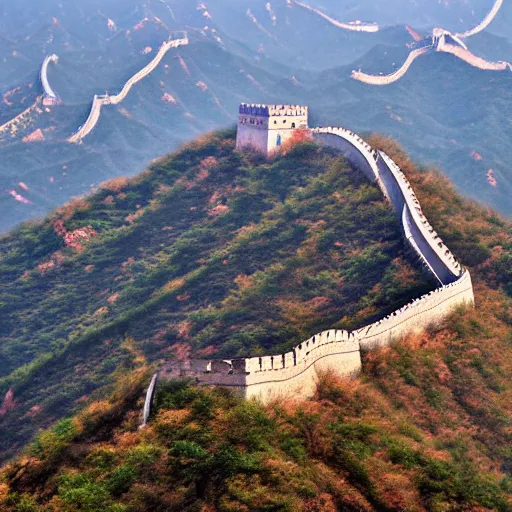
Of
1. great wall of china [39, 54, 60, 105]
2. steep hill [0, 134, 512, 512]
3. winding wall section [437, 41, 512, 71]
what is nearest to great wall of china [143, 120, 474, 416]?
steep hill [0, 134, 512, 512]

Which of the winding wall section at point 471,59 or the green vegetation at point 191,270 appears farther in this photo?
the winding wall section at point 471,59

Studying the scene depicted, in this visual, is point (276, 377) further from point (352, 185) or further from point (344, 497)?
point (352, 185)

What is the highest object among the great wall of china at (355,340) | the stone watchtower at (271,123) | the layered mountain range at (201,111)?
the layered mountain range at (201,111)

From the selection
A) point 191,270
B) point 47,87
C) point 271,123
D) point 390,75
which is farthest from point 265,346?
point 47,87

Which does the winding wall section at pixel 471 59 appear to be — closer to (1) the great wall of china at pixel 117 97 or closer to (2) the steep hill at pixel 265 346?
(1) the great wall of china at pixel 117 97

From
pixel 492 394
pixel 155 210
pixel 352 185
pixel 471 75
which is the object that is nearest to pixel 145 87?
pixel 471 75

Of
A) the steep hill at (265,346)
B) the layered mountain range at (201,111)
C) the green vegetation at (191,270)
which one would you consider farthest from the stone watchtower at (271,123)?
the layered mountain range at (201,111)

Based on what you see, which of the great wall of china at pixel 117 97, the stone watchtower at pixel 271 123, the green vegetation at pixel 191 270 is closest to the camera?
the green vegetation at pixel 191 270
